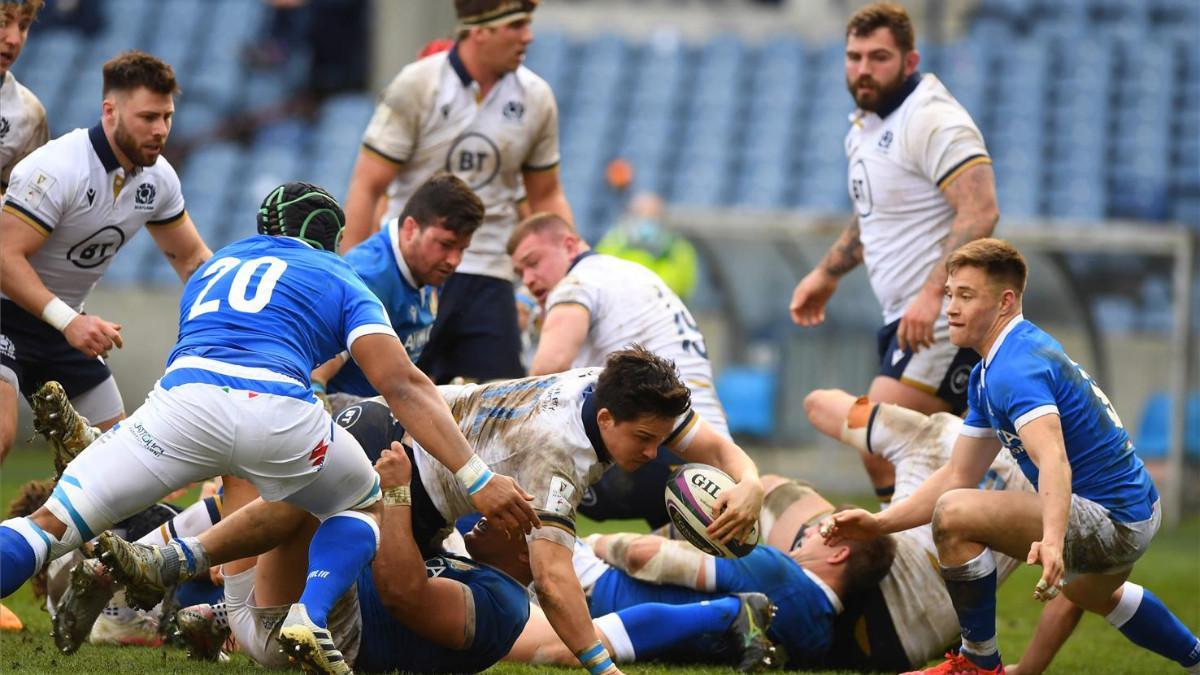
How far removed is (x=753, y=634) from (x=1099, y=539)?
4.45 ft

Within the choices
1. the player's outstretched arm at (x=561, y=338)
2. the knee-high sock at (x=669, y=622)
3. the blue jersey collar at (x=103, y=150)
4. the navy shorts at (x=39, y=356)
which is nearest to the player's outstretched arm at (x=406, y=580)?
the knee-high sock at (x=669, y=622)

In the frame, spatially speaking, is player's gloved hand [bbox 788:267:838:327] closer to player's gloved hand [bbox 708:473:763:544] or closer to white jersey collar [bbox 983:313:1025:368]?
white jersey collar [bbox 983:313:1025:368]

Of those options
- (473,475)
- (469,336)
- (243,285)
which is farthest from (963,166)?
(243,285)

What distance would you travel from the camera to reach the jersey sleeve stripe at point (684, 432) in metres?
6.00

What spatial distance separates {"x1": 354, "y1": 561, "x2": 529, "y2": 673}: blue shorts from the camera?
586cm

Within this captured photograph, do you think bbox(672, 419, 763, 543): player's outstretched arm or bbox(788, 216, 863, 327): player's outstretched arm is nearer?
bbox(672, 419, 763, 543): player's outstretched arm

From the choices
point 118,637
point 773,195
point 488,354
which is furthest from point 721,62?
point 118,637

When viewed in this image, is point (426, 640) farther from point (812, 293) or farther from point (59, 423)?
point (812, 293)

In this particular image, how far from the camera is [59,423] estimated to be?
6094mm

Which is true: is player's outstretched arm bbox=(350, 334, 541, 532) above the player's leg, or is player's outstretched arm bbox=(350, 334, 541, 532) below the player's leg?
above

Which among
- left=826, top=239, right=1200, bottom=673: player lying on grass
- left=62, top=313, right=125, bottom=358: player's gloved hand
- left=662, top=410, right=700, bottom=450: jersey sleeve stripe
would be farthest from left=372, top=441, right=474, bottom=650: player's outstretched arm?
left=826, top=239, right=1200, bottom=673: player lying on grass

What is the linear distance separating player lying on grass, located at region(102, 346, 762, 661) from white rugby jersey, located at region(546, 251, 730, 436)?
1646 mm

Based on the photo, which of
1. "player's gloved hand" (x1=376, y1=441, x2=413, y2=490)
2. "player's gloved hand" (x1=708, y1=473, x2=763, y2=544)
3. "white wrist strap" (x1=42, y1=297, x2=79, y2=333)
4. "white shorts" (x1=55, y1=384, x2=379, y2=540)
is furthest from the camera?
"white wrist strap" (x1=42, y1=297, x2=79, y2=333)

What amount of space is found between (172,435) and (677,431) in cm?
183
